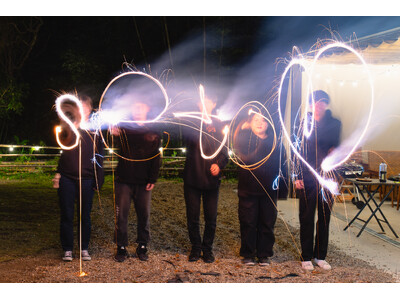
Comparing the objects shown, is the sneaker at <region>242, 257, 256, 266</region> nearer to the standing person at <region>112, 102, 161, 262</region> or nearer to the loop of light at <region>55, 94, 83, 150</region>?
the standing person at <region>112, 102, 161, 262</region>

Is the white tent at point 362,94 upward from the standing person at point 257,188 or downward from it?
upward

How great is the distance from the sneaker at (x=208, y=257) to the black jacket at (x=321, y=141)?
1.32m

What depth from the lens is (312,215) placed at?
4547 mm

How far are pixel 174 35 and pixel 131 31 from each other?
7.55ft

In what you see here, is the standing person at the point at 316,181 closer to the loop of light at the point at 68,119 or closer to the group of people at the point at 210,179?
the group of people at the point at 210,179

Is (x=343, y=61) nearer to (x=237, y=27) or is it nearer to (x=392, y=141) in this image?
(x=392, y=141)

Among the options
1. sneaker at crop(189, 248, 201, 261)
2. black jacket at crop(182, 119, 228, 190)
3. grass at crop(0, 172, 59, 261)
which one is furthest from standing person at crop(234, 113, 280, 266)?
grass at crop(0, 172, 59, 261)

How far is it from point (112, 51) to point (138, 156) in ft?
46.9

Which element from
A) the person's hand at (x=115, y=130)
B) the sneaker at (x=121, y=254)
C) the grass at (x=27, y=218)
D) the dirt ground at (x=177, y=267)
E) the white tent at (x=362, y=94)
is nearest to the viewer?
the dirt ground at (x=177, y=267)

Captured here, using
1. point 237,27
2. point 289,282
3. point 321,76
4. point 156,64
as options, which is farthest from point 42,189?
point 237,27

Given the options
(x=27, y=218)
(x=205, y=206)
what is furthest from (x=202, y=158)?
(x=27, y=218)

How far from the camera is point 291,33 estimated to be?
2155 centimetres

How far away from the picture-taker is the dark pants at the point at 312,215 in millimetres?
4484

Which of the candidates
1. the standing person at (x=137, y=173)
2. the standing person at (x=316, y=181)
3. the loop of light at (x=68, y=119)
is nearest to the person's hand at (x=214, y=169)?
the standing person at (x=137, y=173)
